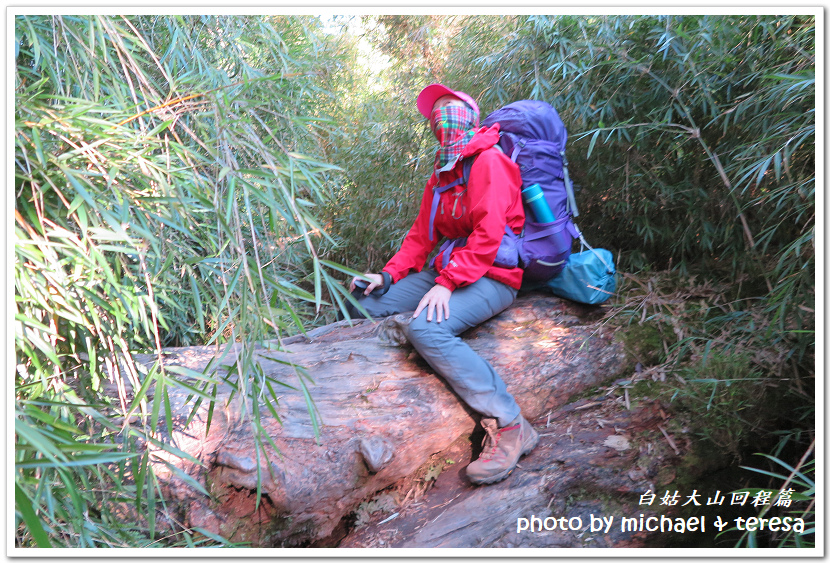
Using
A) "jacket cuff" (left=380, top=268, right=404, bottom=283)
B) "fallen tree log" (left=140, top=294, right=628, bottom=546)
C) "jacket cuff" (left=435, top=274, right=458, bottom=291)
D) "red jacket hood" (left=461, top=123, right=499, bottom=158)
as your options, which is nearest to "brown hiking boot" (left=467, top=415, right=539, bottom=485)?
"fallen tree log" (left=140, top=294, right=628, bottom=546)

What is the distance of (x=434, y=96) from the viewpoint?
2305 mm

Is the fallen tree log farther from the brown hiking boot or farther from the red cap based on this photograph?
the red cap

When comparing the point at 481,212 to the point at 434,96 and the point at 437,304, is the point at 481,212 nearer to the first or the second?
the point at 437,304

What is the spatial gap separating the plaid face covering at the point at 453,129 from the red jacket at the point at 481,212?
0.04 m

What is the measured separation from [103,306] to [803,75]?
2.03 m

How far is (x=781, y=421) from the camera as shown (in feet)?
5.56

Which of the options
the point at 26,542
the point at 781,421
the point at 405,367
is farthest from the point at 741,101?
the point at 26,542

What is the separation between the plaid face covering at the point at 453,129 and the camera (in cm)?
221

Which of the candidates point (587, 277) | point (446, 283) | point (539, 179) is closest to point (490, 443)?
point (446, 283)

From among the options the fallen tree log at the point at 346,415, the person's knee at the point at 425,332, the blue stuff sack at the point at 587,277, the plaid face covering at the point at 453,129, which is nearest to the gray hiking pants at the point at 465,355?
the person's knee at the point at 425,332

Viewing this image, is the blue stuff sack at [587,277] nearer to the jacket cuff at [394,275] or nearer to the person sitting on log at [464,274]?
the person sitting on log at [464,274]

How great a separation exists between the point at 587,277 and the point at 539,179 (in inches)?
18.2

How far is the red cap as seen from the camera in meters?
2.24

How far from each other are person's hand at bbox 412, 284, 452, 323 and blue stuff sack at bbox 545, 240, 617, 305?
24.0 inches
